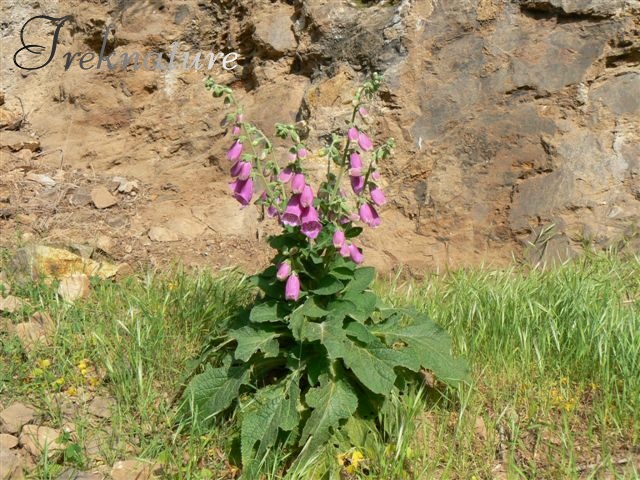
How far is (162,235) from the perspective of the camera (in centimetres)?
474

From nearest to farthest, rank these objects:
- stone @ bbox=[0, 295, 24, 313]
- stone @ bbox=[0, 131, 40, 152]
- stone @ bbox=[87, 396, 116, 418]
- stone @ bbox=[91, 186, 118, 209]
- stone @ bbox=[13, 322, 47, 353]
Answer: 1. stone @ bbox=[87, 396, 116, 418]
2. stone @ bbox=[13, 322, 47, 353]
3. stone @ bbox=[0, 295, 24, 313]
4. stone @ bbox=[91, 186, 118, 209]
5. stone @ bbox=[0, 131, 40, 152]

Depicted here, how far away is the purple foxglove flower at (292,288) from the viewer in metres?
2.42

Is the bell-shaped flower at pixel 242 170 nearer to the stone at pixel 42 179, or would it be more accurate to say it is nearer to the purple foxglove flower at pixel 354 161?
the purple foxglove flower at pixel 354 161

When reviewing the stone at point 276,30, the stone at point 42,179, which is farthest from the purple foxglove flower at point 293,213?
the stone at point 42,179

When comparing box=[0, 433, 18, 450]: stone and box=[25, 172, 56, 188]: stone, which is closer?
box=[0, 433, 18, 450]: stone

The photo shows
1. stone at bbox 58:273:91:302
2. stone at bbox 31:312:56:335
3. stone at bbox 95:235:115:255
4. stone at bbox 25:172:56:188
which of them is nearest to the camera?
stone at bbox 31:312:56:335

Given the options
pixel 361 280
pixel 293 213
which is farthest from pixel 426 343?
pixel 293 213

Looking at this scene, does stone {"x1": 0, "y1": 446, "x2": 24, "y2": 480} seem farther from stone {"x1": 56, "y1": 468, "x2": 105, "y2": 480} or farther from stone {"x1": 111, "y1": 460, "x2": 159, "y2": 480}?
stone {"x1": 111, "y1": 460, "x2": 159, "y2": 480}

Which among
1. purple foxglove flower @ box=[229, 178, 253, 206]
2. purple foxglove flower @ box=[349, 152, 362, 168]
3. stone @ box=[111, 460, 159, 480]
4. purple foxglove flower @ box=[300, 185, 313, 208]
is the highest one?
purple foxglove flower @ box=[349, 152, 362, 168]

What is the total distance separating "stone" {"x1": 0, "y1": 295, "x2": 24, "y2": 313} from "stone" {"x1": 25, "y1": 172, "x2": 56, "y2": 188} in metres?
2.08

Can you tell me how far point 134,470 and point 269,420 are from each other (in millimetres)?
525

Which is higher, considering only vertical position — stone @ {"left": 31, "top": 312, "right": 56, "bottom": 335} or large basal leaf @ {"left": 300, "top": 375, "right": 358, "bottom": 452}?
large basal leaf @ {"left": 300, "top": 375, "right": 358, "bottom": 452}

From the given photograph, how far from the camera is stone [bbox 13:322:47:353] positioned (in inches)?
120

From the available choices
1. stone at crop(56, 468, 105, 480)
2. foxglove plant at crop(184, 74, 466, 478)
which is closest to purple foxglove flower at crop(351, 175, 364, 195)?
foxglove plant at crop(184, 74, 466, 478)
